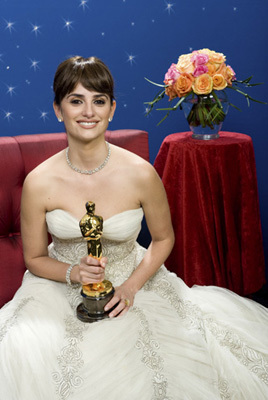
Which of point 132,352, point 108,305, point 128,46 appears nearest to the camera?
point 132,352

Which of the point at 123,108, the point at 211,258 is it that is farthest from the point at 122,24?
the point at 211,258

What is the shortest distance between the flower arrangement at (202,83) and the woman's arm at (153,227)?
573 millimetres

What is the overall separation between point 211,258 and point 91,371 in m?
1.10

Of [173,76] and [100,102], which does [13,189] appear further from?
[173,76]

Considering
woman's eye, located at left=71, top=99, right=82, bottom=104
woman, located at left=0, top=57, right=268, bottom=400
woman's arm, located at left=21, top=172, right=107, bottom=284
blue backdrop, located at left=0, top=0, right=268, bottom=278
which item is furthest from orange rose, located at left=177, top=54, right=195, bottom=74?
woman's arm, located at left=21, top=172, right=107, bottom=284

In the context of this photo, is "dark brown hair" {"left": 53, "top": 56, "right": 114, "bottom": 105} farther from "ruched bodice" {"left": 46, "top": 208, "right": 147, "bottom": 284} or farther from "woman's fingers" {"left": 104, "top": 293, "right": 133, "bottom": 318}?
"woman's fingers" {"left": 104, "top": 293, "right": 133, "bottom": 318}

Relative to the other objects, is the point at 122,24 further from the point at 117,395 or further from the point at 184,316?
the point at 117,395

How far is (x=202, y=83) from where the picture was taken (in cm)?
209

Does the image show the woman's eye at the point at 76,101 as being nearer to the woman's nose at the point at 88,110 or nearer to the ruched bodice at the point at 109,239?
the woman's nose at the point at 88,110

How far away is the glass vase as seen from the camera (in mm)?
2146

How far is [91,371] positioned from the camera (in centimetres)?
127

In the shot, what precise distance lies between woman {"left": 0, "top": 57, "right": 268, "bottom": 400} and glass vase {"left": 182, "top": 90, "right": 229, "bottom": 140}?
1.88 ft

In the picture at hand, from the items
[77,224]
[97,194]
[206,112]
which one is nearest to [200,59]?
[206,112]

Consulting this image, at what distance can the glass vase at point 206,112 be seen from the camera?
215 centimetres
